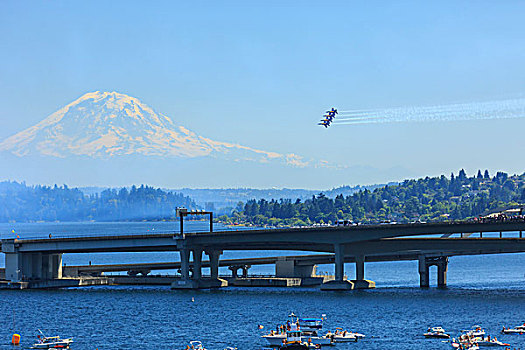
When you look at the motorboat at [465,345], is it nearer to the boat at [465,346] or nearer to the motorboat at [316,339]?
the boat at [465,346]

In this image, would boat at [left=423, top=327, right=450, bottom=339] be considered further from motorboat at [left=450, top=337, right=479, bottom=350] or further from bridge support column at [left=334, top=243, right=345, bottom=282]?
bridge support column at [left=334, top=243, right=345, bottom=282]

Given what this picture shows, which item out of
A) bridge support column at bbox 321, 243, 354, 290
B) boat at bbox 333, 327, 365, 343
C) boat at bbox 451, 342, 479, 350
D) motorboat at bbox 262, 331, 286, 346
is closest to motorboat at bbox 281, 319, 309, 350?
motorboat at bbox 262, 331, 286, 346

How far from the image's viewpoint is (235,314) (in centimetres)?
15500

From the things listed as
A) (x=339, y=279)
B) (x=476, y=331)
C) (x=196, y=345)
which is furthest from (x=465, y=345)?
(x=339, y=279)

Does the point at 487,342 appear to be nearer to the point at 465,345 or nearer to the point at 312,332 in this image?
the point at 465,345

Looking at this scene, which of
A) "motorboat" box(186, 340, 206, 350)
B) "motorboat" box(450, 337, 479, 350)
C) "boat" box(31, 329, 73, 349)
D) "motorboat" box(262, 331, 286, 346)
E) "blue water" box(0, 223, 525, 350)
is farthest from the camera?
"blue water" box(0, 223, 525, 350)

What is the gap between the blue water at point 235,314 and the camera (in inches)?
5025

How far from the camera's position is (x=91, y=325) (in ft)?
471

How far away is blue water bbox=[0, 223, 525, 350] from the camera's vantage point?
128m

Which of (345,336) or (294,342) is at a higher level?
(294,342)

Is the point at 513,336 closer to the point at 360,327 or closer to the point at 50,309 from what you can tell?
the point at 360,327

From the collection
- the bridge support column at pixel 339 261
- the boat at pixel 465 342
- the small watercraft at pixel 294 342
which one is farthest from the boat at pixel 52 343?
the bridge support column at pixel 339 261

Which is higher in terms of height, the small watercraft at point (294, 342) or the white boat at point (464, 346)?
the small watercraft at point (294, 342)

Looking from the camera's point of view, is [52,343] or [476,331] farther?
[476,331]
